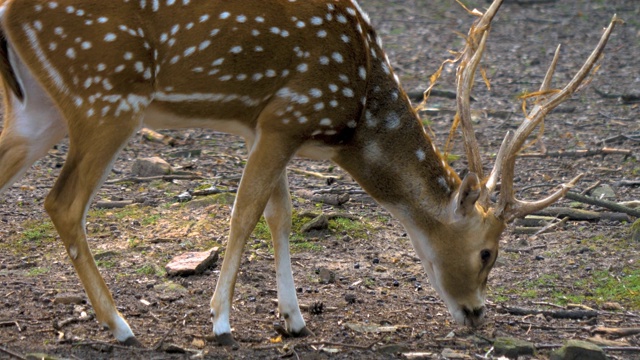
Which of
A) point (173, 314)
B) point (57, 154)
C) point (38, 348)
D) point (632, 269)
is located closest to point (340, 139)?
point (173, 314)

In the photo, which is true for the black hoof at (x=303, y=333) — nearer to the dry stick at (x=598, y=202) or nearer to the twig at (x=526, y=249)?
the twig at (x=526, y=249)

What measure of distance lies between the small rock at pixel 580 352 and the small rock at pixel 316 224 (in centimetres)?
261

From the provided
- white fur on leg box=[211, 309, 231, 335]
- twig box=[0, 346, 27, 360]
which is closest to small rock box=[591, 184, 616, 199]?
white fur on leg box=[211, 309, 231, 335]

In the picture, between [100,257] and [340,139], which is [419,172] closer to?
[340,139]

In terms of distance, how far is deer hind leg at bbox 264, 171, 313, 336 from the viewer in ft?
19.8

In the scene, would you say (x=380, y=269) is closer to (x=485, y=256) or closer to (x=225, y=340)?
(x=485, y=256)

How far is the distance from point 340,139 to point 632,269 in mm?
2550

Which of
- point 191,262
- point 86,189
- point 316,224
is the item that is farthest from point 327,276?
point 86,189

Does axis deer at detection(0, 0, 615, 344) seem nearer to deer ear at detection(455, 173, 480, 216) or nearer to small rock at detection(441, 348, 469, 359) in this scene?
deer ear at detection(455, 173, 480, 216)

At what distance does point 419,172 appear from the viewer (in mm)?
6113

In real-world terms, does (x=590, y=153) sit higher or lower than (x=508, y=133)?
lower

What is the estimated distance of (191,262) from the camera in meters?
6.91

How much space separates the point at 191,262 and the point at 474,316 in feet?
6.47

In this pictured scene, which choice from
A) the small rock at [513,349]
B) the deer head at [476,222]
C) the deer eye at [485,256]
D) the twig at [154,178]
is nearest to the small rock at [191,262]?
the deer head at [476,222]
